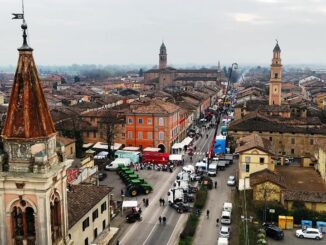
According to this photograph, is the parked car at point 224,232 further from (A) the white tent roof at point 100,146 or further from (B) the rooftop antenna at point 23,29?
(A) the white tent roof at point 100,146

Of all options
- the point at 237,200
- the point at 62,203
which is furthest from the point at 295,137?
the point at 62,203

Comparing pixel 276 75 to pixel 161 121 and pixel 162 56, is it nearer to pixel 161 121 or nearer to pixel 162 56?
pixel 161 121

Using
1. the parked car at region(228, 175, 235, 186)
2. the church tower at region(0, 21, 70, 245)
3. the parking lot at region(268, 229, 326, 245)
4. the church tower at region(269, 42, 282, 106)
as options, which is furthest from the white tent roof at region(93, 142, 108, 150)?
the church tower at region(0, 21, 70, 245)

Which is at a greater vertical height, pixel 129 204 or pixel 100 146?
pixel 100 146

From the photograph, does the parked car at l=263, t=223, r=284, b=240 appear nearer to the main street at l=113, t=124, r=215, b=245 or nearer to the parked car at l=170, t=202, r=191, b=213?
the main street at l=113, t=124, r=215, b=245

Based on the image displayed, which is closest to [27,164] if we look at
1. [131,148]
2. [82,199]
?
[82,199]

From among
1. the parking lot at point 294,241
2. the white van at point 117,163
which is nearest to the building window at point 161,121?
the white van at point 117,163

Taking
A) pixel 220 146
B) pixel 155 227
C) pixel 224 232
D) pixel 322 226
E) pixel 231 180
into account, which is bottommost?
pixel 155 227

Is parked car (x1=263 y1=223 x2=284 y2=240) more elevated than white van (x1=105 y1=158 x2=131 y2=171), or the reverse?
white van (x1=105 y1=158 x2=131 y2=171)
